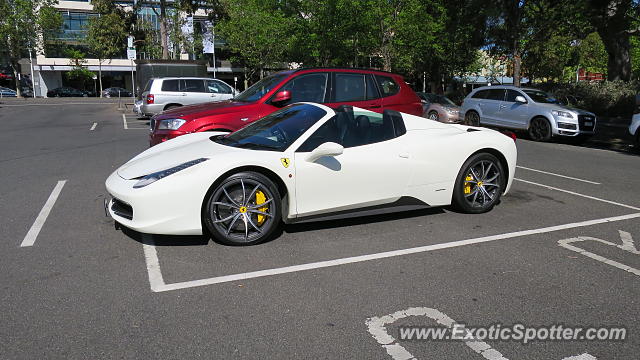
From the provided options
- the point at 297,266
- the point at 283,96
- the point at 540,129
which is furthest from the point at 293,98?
the point at 540,129

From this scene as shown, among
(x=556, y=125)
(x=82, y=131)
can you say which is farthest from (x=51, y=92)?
(x=556, y=125)

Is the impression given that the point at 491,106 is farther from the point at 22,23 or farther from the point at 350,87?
the point at 22,23

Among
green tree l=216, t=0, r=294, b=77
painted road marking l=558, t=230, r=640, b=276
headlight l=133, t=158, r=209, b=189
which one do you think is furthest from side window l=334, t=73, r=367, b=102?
green tree l=216, t=0, r=294, b=77

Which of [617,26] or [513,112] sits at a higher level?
[617,26]

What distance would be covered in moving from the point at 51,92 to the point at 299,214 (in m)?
55.8

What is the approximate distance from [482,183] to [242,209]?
2.89 meters

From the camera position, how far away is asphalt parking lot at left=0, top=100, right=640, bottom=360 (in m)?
2.87

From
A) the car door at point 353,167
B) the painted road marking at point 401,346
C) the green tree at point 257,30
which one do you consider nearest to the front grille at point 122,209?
the car door at point 353,167

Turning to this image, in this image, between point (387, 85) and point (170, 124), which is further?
point (387, 85)

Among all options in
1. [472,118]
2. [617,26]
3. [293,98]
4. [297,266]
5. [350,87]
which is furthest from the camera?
[617,26]

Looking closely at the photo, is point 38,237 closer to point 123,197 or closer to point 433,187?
point 123,197

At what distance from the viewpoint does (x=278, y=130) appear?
4.95 metres

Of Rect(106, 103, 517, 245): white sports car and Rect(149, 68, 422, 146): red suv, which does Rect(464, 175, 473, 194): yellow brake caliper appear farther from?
Rect(149, 68, 422, 146): red suv

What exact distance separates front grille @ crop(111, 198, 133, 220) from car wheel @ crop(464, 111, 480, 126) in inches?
563
